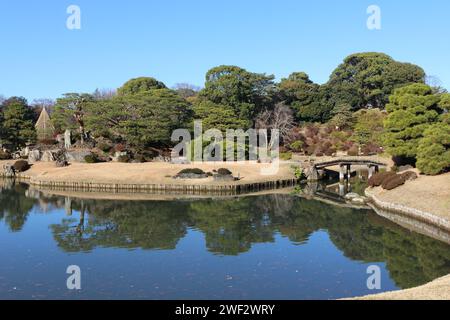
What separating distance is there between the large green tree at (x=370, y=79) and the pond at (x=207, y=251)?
55.3 m

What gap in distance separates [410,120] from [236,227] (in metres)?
23.6

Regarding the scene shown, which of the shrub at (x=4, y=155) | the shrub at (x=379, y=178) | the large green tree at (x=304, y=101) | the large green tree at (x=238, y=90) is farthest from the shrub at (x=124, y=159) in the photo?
the large green tree at (x=304, y=101)

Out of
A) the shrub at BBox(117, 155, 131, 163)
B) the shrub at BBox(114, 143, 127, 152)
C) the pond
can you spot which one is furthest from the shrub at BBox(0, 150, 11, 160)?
the pond

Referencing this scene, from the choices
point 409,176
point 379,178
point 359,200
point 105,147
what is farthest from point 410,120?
point 105,147

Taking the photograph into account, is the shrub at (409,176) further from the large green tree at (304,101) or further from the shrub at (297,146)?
the large green tree at (304,101)

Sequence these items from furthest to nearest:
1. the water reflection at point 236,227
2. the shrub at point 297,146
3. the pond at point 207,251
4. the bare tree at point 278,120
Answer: the bare tree at point 278,120 → the shrub at point 297,146 → the water reflection at point 236,227 → the pond at point 207,251

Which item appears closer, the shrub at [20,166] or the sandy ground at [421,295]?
the sandy ground at [421,295]

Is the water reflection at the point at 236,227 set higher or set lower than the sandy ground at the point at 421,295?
lower

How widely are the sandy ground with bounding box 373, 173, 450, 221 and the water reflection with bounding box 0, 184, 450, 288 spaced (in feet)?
8.52

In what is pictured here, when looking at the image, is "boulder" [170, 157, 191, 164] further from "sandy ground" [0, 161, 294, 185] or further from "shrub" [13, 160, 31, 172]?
"shrub" [13, 160, 31, 172]

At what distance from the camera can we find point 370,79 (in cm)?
8762

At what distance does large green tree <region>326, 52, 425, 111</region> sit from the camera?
85.8m

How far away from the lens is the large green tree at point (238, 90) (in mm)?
73875
